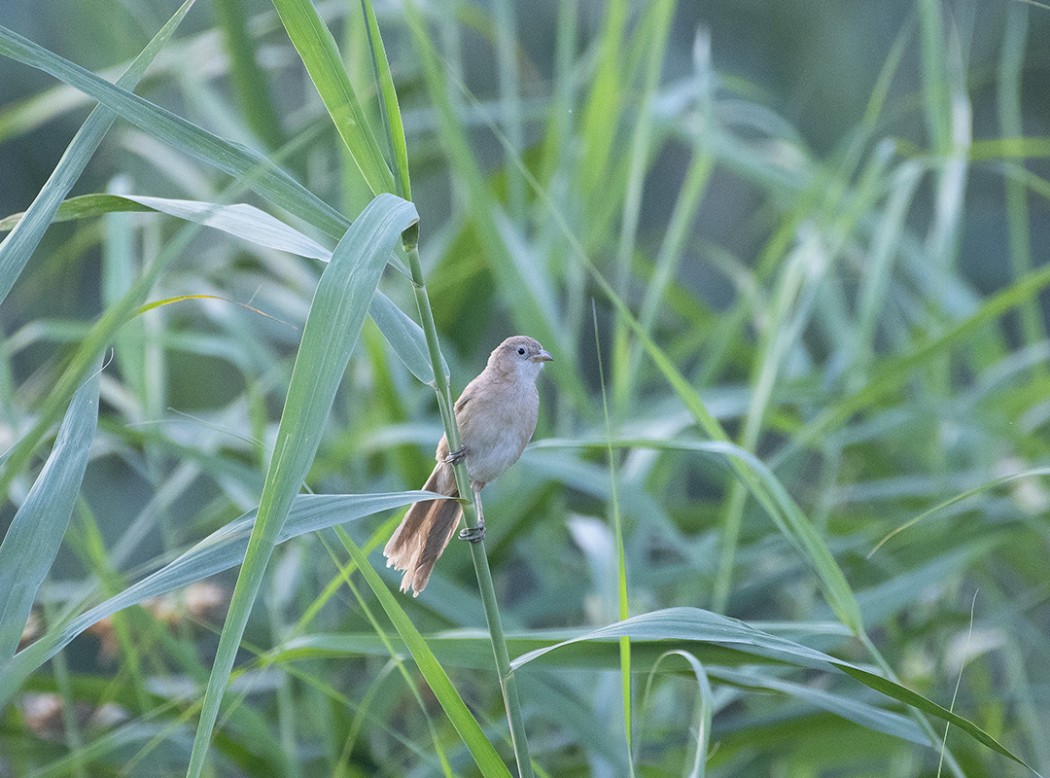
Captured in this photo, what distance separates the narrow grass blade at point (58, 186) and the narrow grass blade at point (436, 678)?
24cm

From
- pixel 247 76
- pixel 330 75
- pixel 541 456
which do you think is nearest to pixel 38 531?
pixel 330 75

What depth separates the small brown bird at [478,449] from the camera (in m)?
0.61

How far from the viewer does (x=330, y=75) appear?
570 millimetres

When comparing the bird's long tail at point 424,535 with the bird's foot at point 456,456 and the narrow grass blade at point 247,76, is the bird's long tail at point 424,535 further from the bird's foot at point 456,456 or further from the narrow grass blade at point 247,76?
the narrow grass blade at point 247,76

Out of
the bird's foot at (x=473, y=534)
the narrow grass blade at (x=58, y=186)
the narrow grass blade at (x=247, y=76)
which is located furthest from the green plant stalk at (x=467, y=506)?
the narrow grass blade at (x=247, y=76)

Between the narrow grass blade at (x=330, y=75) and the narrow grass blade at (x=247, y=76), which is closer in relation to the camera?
the narrow grass blade at (x=330, y=75)

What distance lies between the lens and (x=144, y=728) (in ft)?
4.12

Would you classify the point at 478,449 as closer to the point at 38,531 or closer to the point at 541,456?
the point at 38,531

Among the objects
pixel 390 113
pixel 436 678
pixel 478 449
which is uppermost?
pixel 390 113

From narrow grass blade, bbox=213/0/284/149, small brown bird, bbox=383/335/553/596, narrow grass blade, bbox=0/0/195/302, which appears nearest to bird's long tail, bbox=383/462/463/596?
small brown bird, bbox=383/335/553/596

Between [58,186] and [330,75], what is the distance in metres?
0.15

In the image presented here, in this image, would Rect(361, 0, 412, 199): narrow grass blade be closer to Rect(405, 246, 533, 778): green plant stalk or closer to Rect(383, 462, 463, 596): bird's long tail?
Rect(405, 246, 533, 778): green plant stalk

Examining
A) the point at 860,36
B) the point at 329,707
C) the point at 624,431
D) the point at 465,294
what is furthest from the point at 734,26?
the point at 329,707

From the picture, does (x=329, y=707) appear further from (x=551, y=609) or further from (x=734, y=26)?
(x=734, y=26)
